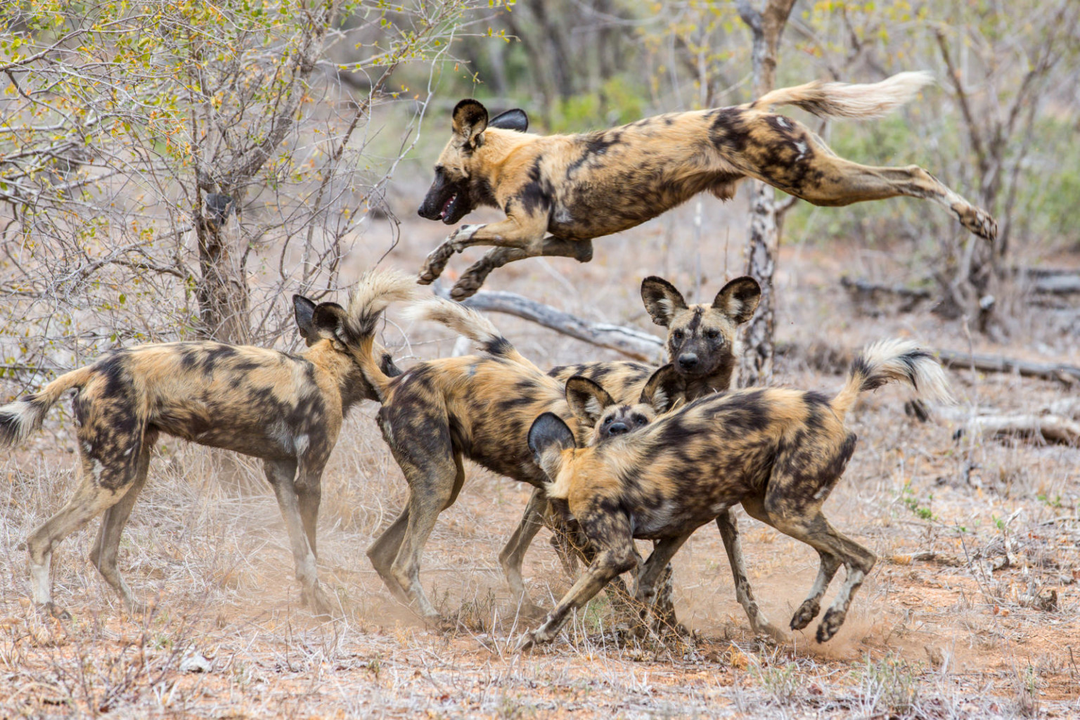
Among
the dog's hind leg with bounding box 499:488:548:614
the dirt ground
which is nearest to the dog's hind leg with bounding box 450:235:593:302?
the dog's hind leg with bounding box 499:488:548:614

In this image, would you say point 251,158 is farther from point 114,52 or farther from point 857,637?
point 857,637

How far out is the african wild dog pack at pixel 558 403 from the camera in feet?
14.2

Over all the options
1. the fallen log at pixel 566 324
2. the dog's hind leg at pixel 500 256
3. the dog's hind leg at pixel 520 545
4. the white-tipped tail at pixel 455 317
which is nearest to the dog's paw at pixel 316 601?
the dog's hind leg at pixel 520 545

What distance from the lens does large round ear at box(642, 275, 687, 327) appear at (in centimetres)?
523

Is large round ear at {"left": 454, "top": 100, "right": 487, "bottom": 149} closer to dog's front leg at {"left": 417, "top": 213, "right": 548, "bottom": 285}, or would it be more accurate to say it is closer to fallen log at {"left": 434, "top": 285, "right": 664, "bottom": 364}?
dog's front leg at {"left": 417, "top": 213, "right": 548, "bottom": 285}

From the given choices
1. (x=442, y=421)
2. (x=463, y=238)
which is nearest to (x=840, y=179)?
(x=463, y=238)

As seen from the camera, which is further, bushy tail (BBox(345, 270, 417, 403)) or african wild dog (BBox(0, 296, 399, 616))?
bushy tail (BBox(345, 270, 417, 403))

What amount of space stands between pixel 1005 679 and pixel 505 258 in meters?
2.67

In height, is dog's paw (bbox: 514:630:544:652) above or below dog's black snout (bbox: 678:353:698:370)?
below

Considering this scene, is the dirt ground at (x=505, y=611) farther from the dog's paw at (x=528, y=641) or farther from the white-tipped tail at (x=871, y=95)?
the white-tipped tail at (x=871, y=95)

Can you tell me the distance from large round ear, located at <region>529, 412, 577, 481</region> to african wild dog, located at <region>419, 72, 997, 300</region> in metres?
0.68

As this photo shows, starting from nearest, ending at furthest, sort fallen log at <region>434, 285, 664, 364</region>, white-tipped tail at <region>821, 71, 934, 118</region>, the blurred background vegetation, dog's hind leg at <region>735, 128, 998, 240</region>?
1. dog's hind leg at <region>735, 128, 998, 240</region>
2. white-tipped tail at <region>821, 71, 934, 118</region>
3. the blurred background vegetation
4. fallen log at <region>434, 285, 664, 364</region>

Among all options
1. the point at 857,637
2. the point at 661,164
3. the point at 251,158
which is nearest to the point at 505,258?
the point at 661,164

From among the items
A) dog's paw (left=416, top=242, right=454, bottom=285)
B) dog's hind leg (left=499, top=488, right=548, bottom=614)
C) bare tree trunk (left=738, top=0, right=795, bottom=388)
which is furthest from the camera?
bare tree trunk (left=738, top=0, right=795, bottom=388)
